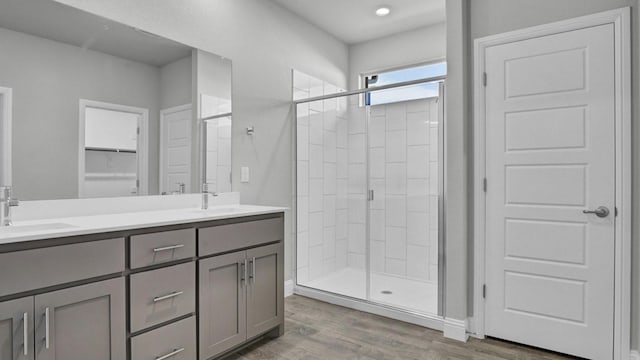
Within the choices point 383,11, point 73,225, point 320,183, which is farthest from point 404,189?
point 73,225

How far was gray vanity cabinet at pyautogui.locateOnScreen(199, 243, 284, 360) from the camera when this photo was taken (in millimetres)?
1992

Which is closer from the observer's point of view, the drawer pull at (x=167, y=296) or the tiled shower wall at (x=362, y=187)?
the drawer pull at (x=167, y=296)

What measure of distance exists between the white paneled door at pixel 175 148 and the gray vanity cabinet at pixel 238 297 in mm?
741

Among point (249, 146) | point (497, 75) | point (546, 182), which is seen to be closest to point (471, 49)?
point (497, 75)

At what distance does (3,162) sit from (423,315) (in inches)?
109

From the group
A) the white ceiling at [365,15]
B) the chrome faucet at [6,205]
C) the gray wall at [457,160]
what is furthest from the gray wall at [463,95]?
the chrome faucet at [6,205]

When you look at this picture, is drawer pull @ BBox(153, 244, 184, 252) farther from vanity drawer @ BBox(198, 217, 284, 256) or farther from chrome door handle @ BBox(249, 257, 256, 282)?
chrome door handle @ BBox(249, 257, 256, 282)

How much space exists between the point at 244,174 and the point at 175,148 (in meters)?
0.66

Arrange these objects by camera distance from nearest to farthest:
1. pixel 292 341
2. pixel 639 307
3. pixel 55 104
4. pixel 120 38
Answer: pixel 55 104 → pixel 639 307 → pixel 120 38 → pixel 292 341

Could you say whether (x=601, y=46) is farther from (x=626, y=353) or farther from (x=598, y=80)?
(x=626, y=353)

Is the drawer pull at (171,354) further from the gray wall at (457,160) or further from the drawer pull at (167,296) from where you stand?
the gray wall at (457,160)

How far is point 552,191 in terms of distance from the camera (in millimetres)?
2316

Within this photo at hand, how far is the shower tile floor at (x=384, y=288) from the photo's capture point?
10.2ft

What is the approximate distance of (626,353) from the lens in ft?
6.87
